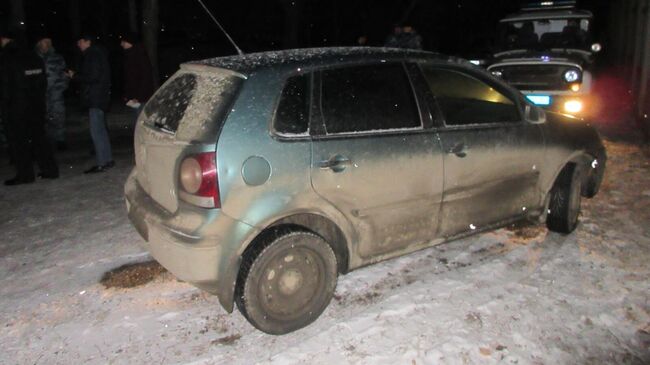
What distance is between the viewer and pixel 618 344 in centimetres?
328

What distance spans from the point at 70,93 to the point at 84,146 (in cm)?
842

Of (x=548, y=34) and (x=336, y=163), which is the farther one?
(x=548, y=34)

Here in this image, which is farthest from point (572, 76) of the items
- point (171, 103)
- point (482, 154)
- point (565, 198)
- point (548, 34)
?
point (171, 103)

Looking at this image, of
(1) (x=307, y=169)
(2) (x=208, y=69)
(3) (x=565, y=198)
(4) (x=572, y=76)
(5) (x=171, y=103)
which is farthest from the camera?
(4) (x=572, y=76)

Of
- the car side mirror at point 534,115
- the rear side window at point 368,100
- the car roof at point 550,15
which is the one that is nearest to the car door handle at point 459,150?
the rear side window at point 368,100

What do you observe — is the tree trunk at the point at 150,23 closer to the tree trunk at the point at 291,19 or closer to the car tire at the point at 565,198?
the tree trunk at the point at 291,19

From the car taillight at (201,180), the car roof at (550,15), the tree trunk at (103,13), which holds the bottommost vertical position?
the car taillight at (201,180)

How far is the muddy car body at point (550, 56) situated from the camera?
827cm

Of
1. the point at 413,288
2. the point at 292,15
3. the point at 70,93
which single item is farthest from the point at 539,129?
the point at 292,15

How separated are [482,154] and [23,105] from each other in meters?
5.22

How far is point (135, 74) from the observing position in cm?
702

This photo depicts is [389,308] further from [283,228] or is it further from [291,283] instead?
[283,228]

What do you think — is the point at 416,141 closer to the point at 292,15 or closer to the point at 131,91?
the point at 131,91

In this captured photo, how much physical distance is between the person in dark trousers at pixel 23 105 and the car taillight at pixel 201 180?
14.0 feet
